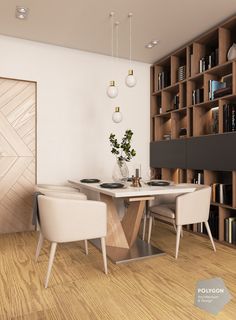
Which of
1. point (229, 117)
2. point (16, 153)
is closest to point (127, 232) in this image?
point (229, 117)

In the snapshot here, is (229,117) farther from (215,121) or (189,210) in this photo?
(189,210)

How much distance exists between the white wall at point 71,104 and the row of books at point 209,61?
1294 millimetres

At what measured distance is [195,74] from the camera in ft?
12.3

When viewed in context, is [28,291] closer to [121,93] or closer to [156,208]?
[156,208]

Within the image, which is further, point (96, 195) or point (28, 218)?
point (96, 195)

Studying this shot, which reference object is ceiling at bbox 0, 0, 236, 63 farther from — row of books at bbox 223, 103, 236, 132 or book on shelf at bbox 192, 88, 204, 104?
row of books at bbox 223, 103, 236, 132

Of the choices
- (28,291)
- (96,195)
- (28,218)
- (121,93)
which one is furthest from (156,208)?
(121,93)

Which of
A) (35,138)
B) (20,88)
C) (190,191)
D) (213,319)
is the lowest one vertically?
(213,319)

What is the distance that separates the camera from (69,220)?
223 cm

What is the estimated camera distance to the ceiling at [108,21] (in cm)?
294

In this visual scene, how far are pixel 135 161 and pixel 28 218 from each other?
1945 mm

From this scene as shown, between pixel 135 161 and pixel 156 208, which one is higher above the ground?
pixel 135 161

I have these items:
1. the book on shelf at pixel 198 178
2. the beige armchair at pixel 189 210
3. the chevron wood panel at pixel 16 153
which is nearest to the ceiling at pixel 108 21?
the chevron wood panel at pixel 16 153

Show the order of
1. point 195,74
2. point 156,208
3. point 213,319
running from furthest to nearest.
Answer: point 195,74 → point 156,208 → point 213,319
